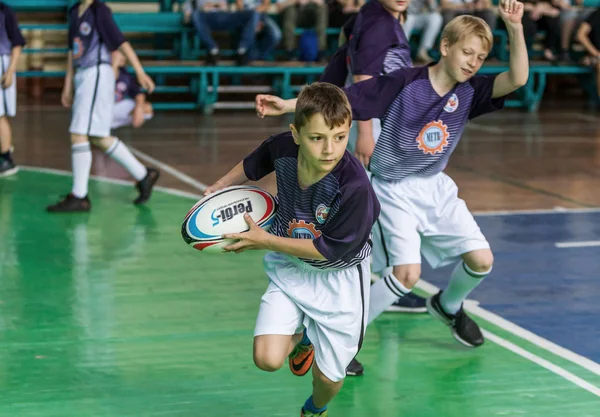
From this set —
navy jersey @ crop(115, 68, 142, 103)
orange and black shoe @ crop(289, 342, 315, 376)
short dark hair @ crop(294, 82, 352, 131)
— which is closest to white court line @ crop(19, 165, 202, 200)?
navy jersey @ crop(115, 68, 142, 103)

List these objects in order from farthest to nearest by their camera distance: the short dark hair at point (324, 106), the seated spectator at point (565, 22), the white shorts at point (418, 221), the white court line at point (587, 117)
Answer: the seated spectator at point (565, 22), the white court line at point (587, 117), the white shorts at point (418, 221), the short dark hair at point (324, 106)

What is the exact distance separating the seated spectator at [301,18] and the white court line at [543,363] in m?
12.2

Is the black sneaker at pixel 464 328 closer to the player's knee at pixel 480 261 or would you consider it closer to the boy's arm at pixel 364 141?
the player's knee at pixel 480 261

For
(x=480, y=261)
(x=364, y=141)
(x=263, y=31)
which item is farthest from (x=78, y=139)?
(x=263, y=31)

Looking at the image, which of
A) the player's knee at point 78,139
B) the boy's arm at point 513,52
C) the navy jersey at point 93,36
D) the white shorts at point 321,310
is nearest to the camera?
the white shorts at point 321,310

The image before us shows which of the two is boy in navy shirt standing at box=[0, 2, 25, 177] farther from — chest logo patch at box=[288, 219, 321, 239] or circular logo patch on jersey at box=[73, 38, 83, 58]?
chest logo patch at box=[288, 219, 321, 239]

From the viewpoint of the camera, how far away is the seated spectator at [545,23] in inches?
728

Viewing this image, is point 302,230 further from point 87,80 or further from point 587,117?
point 587,117

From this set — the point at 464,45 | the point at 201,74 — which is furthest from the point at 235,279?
the point at 201,74

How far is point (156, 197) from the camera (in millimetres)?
10055

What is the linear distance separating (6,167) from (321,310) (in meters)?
7.28

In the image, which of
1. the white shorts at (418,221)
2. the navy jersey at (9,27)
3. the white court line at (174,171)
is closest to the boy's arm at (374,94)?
the white shorts at (418,221)

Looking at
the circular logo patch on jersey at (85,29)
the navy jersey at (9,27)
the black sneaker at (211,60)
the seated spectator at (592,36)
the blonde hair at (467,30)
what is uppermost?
the blonde hair at (467,30)

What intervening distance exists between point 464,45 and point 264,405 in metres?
2.04
